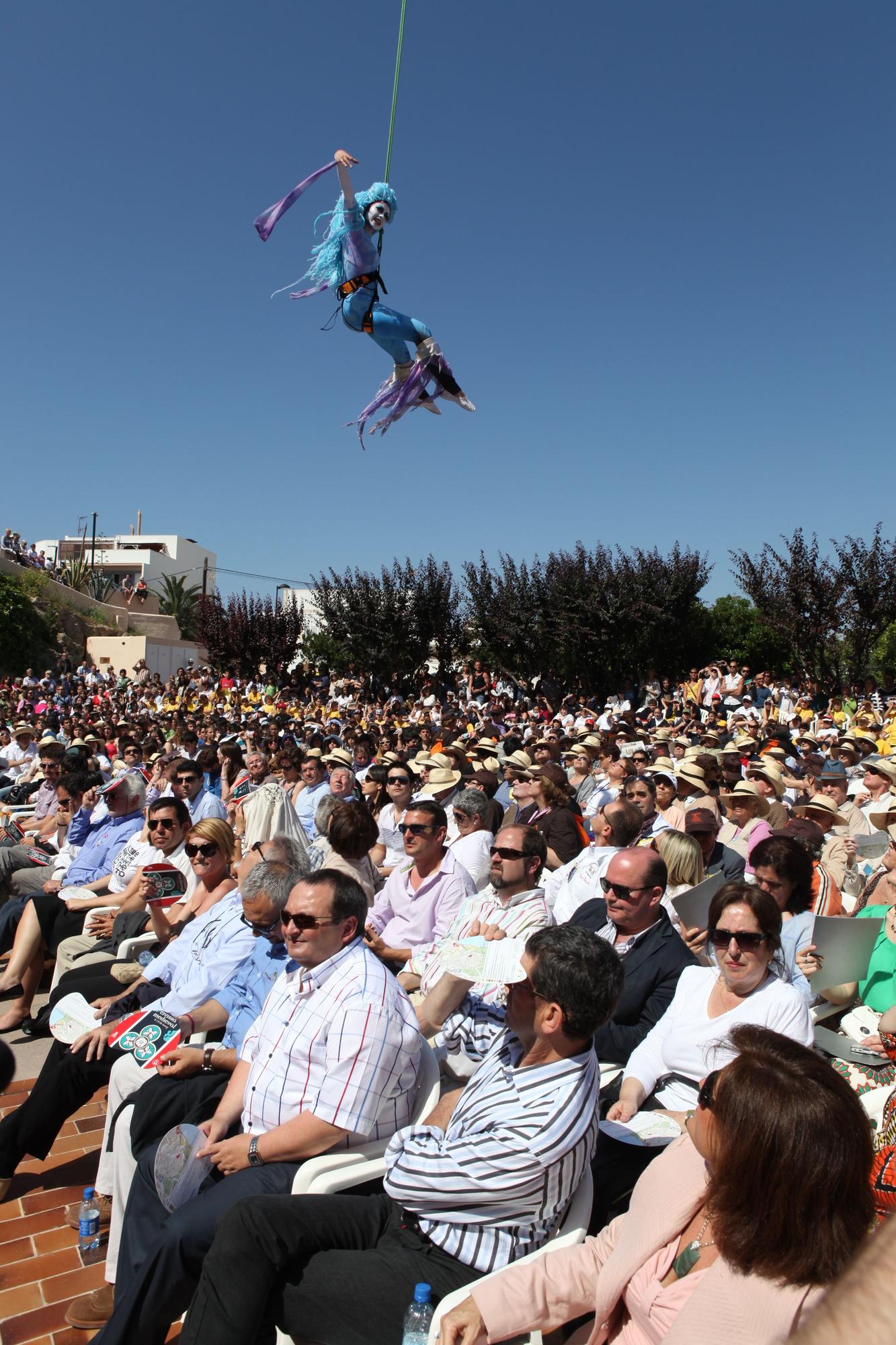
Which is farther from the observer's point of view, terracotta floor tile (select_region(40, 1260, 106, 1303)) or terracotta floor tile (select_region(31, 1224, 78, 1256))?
terracotta floor tile (select_region(31, 1224, 78, 1256))

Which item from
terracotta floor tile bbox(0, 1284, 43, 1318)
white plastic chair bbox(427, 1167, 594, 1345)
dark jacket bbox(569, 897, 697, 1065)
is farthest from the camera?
dark jacket bbox(569, 897, 697, 1065)

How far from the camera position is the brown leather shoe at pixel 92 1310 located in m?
2.75

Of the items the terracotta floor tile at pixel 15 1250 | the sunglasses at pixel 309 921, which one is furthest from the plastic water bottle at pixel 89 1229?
the sunglasses at pixel 309 921

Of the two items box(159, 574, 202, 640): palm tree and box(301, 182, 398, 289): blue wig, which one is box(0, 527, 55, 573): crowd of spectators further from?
box(301, 182, 398, 289): blue wig

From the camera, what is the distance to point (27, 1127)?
11.4ft

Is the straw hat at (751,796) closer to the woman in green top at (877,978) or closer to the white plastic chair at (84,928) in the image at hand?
the woman in green top at (877,978)

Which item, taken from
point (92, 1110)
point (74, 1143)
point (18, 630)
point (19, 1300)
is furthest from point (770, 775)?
point (18, 630)

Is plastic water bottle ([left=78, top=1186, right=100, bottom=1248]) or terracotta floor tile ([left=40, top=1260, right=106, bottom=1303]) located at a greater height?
plastic water bottle ([left=78, top=1186, right=100, bottom=1248])

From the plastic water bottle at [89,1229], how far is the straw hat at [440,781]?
4504 mm

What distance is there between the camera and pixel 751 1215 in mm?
1644

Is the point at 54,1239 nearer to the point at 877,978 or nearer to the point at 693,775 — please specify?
the point at 877,978

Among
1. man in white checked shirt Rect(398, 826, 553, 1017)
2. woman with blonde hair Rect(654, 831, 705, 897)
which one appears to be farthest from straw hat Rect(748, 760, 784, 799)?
man in white checked shirt Rect(398, 826, 553, 1017)

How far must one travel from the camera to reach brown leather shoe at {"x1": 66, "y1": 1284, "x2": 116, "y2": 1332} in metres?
2.75

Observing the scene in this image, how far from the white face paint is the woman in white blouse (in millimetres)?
4674
